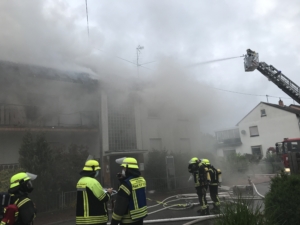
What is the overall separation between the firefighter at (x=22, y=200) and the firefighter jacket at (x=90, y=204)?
616 millimetres

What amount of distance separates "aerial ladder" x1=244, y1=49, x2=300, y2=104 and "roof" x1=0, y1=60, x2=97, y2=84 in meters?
9.85

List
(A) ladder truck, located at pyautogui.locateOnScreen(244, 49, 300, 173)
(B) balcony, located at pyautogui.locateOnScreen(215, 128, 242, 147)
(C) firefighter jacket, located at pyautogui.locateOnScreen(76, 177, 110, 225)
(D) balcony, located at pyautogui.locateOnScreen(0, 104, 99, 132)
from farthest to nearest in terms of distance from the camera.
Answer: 1. (B) balcony, located at pyautogui.locateOnScreen(215, 128, 242, 147)
2. (A) ladder truck, located at pyautogui.locateOnScreen(244, 49, 300, 173)
3. (D) balcony, located at pyautogui.locateOnScreen(0, 104, 99, 132)
4. (C) firefighter jacket, located at pyautogui.locateOnScreen(76, 177, 110, 225)

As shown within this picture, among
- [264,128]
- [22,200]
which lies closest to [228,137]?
[264,128]

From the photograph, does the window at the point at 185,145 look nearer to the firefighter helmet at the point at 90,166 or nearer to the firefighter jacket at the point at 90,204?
the firefighter helmet at the point at 90,166

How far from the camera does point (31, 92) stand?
12.9 metres

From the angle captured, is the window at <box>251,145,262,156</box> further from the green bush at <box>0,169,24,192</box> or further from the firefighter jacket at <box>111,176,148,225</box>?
the firefighter jacket at <box>111,176,148,225</box>

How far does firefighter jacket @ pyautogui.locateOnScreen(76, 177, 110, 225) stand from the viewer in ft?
11.3

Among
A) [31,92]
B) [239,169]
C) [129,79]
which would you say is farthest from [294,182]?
[239,169]

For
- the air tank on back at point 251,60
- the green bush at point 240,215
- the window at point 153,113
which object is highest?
the air tank on back at point 251,60

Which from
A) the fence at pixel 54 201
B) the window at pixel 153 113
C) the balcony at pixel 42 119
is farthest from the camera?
the window at pixel 153 113

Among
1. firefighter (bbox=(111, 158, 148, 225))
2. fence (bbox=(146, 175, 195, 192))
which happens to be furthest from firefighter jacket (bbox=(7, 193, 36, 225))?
fence (bbox=(146, 175, 195, 192))

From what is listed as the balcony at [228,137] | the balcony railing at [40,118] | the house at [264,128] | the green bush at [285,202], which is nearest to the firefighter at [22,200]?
the green bush at [285,202]

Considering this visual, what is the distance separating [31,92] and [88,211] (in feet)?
36.6

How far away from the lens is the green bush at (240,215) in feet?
12.4
